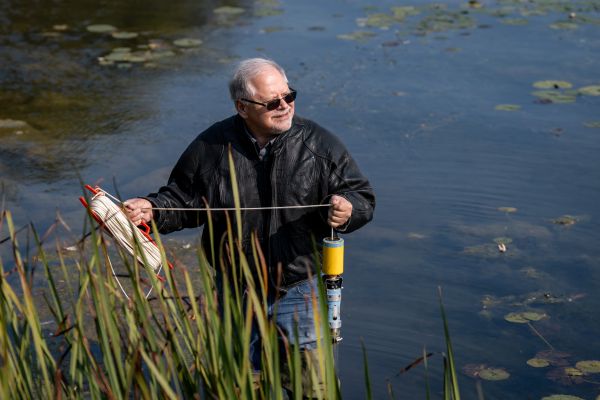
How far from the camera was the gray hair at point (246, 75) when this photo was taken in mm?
4293

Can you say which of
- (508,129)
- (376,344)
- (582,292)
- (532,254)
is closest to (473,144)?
(508,129)

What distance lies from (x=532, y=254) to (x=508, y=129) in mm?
2280

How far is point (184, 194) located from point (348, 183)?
70cm

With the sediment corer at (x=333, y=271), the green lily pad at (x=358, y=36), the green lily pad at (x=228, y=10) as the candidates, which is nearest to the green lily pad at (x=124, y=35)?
the green lily pad at (x=228, y=10)

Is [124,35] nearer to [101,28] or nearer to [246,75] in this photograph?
[101,28]

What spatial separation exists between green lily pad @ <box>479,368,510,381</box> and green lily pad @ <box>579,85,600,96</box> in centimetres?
466

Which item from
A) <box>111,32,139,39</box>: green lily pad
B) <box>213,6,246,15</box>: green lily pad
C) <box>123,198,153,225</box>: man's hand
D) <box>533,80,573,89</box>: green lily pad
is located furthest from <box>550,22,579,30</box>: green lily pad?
<box>123,198,153,225</box>: man's hand

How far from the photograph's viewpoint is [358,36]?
11.5 m

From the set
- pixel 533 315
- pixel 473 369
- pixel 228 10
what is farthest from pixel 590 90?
pixel 228 10

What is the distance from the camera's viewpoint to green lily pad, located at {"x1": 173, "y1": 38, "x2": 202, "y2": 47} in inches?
459

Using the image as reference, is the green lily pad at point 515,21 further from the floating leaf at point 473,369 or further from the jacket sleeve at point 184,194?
the jacket sleeve at point 184,194

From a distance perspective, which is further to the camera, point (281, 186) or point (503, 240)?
point (503, 240)

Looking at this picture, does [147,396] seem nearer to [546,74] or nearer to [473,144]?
[473,144]

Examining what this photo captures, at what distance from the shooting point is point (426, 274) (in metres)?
6.24
